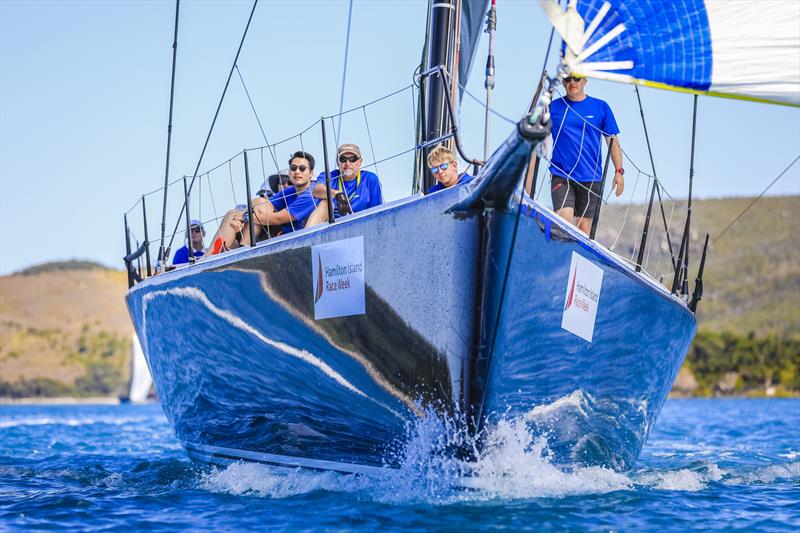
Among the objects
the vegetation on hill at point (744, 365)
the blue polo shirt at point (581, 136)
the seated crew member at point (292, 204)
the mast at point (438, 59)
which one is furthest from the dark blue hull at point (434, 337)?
the vegetation on hill at point (744, 365)

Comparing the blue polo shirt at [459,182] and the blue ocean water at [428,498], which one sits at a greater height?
the blue polo shirt at [459,182]

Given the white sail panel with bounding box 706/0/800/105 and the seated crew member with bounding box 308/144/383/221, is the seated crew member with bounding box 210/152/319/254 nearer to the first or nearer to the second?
the seated crew member with bounding box 308/144/383/221

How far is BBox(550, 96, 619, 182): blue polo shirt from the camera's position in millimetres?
6520

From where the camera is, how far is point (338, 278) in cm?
601

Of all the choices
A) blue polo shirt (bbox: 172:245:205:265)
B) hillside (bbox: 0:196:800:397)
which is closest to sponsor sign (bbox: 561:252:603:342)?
blue polo shirt (bbox: 172:245:205:265)

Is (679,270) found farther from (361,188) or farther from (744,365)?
(744,365)

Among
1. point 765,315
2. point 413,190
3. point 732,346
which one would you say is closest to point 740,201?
point 765,315

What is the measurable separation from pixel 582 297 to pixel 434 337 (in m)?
0.93

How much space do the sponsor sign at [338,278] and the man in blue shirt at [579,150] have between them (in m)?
1.44

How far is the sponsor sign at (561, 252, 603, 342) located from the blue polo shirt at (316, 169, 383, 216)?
5.48 feet

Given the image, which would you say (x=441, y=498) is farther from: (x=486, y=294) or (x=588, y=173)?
(x=588, y=173)

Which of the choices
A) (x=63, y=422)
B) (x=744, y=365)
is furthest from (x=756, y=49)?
(x=744, y=365)

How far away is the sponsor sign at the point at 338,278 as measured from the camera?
5.90 metres

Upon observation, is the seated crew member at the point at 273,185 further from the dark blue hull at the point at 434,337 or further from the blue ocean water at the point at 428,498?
the blue ocean water at the point at 428,498
